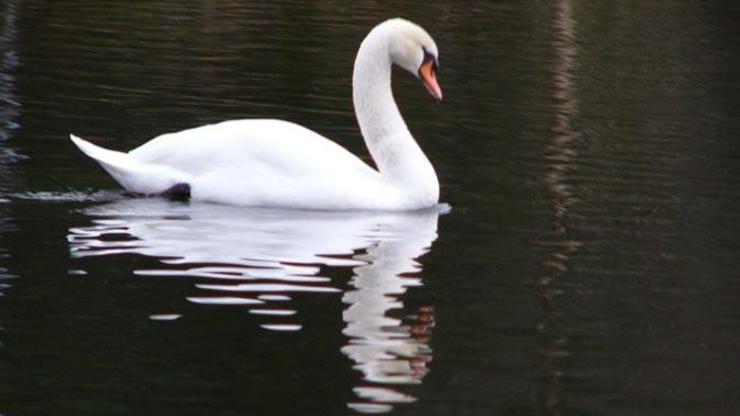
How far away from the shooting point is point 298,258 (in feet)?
33.9

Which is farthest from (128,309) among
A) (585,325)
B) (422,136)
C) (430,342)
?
(422,136)

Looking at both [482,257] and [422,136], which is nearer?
[482,257]

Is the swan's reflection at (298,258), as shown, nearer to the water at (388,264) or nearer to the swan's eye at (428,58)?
the water at (388,264)

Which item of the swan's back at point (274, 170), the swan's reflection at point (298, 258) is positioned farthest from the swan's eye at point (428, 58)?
the swan's reflection at point (298, 258)

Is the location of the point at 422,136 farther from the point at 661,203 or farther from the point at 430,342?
the point at 430,342

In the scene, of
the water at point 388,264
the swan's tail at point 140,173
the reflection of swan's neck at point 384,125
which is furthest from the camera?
the reflection of swan's neck at point 384,125

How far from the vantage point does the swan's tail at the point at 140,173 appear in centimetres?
1218

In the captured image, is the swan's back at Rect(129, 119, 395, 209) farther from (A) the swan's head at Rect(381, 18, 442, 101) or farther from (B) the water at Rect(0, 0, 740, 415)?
(A) the swan's head at Rect(381, 18, 442, 101)

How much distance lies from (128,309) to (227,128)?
11.4ft

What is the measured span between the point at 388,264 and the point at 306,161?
1.68 m

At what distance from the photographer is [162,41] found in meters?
23.8

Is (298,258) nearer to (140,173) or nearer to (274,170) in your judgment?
(274,170)

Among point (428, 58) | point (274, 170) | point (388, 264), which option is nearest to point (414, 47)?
point (428, 58)

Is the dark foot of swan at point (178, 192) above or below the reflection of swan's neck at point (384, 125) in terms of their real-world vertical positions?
below
